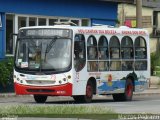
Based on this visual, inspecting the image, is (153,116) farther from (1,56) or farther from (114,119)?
(1,56)

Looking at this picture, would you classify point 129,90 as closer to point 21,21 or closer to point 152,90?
point 21,21

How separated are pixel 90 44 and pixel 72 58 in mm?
1442

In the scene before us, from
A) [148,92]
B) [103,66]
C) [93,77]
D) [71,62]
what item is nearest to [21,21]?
[148,92]

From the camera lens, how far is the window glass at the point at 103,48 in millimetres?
27203

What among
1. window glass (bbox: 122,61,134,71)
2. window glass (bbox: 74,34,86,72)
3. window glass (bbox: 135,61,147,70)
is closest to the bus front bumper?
window glass (bbox: 74,34,86,72)

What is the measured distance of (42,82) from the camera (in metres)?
25.5

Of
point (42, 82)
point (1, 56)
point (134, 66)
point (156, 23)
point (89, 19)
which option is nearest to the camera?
point (42, 82)

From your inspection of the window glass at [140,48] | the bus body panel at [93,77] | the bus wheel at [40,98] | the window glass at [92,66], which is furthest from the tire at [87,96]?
the window glass at [140,48]

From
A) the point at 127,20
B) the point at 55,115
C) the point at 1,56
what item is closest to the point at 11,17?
the point at 1,56

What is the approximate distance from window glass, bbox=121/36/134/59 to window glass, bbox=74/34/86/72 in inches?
108

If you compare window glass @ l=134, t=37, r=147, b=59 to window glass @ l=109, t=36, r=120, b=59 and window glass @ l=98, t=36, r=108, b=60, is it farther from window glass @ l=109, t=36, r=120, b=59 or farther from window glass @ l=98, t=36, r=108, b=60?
window glass @ l=98, t=36, r=108, b=60

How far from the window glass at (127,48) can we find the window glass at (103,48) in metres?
1.05

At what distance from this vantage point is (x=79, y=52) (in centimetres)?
2592

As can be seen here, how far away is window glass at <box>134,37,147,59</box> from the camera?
1154 inches
